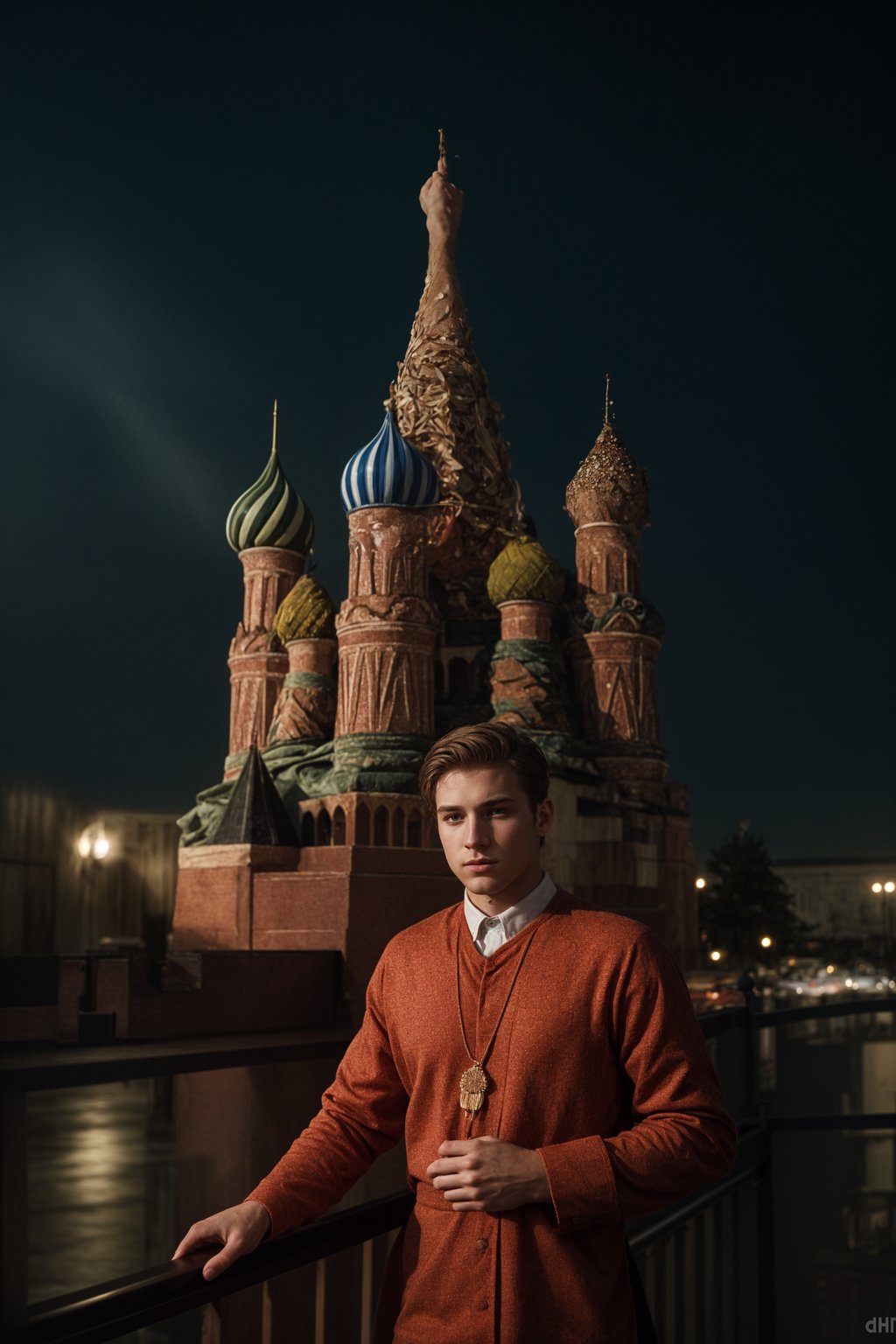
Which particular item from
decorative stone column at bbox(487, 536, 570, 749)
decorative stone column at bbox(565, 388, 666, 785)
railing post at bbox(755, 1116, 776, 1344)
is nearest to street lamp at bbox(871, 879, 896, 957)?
decorative stone column at bbox(565, 388, 666, 785)

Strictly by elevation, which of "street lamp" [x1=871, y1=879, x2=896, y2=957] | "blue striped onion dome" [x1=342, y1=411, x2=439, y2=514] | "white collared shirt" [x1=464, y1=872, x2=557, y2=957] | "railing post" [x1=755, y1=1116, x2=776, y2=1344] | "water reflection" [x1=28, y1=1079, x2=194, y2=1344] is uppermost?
"blue striped onion dome" [x1=342, y1=411, x2=439, y2=514]

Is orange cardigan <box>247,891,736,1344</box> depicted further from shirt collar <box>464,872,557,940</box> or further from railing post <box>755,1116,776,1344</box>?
railing post <box>755,1116,776,1344</box>

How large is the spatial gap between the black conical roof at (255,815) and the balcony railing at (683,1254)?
27.6 ft

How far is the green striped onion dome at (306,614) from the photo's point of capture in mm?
20531

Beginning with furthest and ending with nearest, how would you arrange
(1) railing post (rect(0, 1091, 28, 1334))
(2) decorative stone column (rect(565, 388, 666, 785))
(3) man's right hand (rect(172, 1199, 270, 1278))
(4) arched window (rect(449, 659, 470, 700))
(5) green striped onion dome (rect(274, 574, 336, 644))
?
(4) arched window (rect(449, 659, 470, 700)) < (5) green striped onion dome (rect(274, 574, 336, 644)) < (2) decorative stone column (rect(565, 388, 666, 785)) < (1) railing post (rect(0, 1091, 28, 1334)) < (3) man's right hand (rect(172, 1199, 270, 1278))

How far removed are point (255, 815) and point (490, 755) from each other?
15.0 metres

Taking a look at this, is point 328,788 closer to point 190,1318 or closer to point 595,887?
point 595,887

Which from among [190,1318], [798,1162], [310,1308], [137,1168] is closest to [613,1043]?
[310,1308]

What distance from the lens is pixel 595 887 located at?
1916cm

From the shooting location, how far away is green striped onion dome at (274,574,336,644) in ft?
67.4

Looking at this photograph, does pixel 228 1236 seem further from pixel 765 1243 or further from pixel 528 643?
pixel 528 643

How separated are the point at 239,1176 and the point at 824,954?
45398mm

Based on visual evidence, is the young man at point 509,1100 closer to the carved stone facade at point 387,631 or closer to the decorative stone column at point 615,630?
the carved stone facade at point 387,631

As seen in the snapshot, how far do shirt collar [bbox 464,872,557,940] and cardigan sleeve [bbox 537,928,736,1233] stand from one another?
24cm
